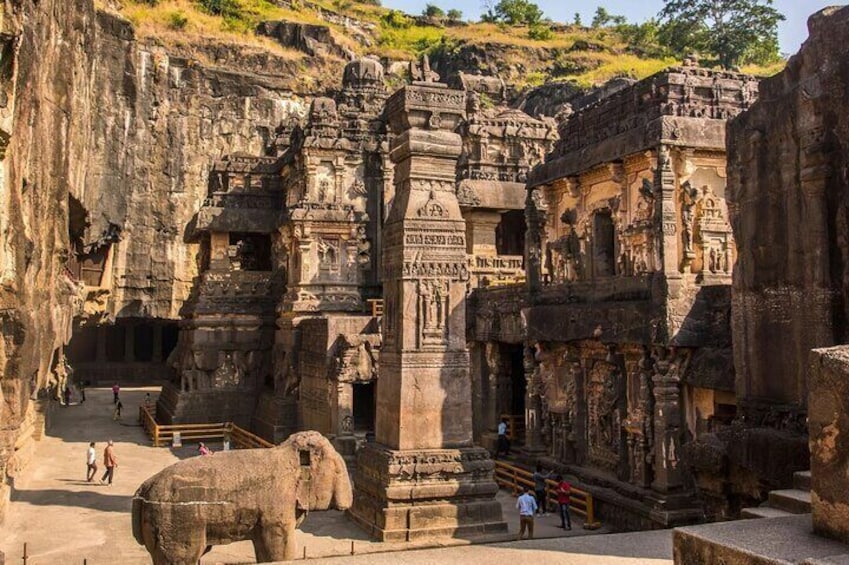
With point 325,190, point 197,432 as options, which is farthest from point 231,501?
point 325,190

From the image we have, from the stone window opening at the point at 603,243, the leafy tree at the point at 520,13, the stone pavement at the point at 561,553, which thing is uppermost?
the leafy tree at the point at 520,13

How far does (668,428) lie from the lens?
1279cm

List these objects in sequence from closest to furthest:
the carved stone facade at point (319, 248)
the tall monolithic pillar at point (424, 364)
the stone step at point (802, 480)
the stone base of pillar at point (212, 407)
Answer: the stone step at point (802, 480), the tall monolithic pillar at point (424, 364), the carved stone facade at point (319, 248), the stone base of pillar at point (212, 407)

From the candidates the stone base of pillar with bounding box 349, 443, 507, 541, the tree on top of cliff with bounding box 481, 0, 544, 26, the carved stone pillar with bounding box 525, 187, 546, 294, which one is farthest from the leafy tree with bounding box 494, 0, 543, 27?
the stone base of pillar with bounding box 349, 443, 507, 541

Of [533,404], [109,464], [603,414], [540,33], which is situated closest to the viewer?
[603,414]

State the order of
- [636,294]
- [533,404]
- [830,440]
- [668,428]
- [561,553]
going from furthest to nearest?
[533,404], [636,294], [668,428], [561,553], [830,440]

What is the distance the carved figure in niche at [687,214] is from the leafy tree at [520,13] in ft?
188

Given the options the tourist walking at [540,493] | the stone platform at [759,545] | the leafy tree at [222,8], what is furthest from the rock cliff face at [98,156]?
the tourist walking at [540,493]

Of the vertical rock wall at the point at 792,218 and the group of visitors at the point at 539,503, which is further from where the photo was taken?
the group of visitors at the point at 539,503

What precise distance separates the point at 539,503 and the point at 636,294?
4.26 metres

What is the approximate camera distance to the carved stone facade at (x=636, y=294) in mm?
12609

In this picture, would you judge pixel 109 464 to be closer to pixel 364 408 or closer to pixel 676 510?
pixel 364 408

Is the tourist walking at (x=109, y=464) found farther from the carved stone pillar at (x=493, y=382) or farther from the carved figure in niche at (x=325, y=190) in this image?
the carved figure in niche at (x=325, y=190)

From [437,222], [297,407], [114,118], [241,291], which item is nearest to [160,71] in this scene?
[114,118]
